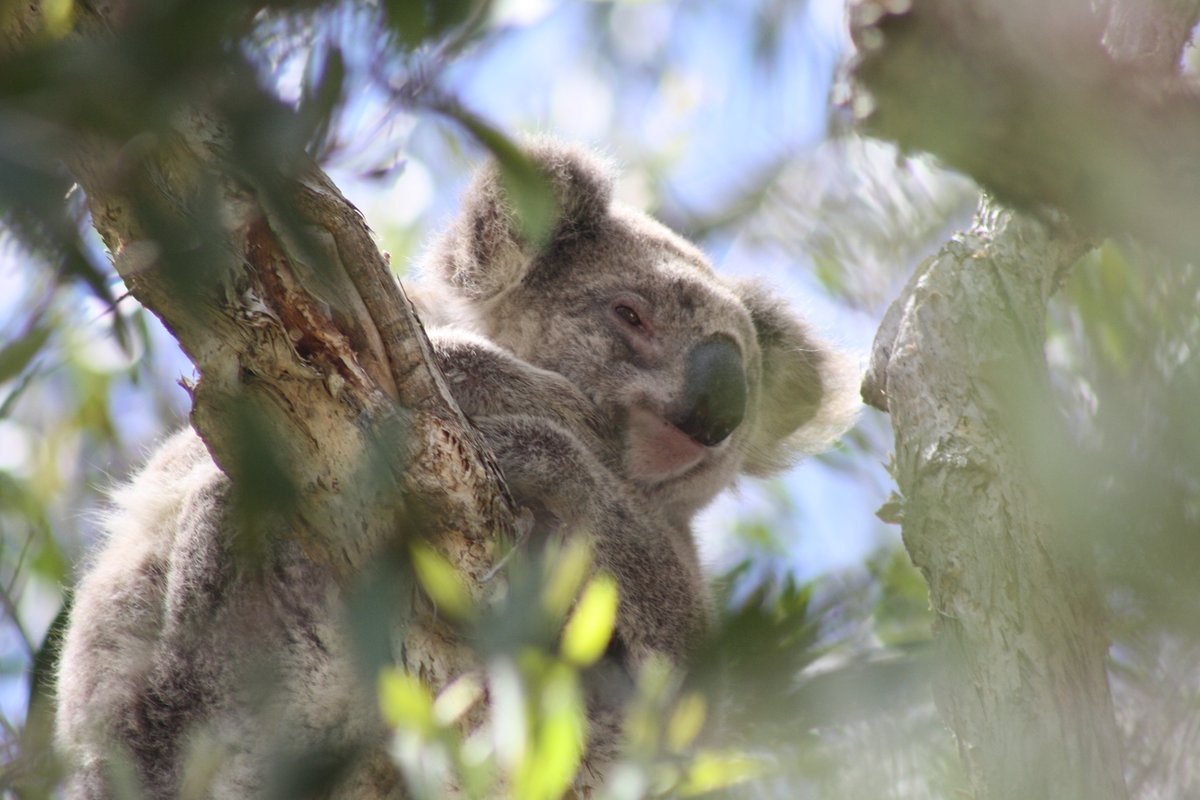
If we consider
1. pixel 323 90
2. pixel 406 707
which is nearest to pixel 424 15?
pixel 323 90

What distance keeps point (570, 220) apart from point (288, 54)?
1.71 metres

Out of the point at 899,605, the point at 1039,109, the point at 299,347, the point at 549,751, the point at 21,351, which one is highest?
the point at 21,351

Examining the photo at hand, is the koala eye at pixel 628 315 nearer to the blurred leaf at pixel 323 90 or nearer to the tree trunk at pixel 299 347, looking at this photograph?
the tree trunk at pixel 299 347

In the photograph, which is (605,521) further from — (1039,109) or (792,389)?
(792,389)

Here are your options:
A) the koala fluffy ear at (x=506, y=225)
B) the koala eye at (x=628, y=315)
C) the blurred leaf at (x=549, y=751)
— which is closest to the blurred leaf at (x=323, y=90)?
the blurred leaf at (x=549, y=751)

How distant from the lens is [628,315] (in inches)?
116

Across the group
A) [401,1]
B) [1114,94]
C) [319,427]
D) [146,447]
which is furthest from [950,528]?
[146,447]

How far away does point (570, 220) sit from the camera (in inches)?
120

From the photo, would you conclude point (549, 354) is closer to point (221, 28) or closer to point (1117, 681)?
point (1117, 681)

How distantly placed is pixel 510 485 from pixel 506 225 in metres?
0.87

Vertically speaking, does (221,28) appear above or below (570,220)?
below

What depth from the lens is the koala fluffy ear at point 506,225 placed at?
2.92m

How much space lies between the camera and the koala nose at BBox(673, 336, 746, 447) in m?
2.71

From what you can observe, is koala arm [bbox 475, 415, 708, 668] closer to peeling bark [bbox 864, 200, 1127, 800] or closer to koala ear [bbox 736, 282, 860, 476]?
peeling bark [bbox 864, 200, 1127, 800]
